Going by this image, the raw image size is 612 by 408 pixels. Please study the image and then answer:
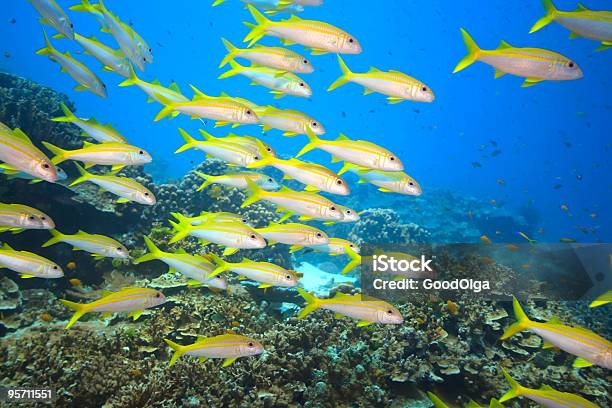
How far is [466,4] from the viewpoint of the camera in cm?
9019

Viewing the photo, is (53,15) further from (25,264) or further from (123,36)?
(25,264)

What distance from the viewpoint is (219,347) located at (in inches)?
143

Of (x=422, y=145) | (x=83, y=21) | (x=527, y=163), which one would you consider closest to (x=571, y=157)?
(x=527, y=163)

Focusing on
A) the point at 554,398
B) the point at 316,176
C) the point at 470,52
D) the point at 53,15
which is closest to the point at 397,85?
the point at 470,52

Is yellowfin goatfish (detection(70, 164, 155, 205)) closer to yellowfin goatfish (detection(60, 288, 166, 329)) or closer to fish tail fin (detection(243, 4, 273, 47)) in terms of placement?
yellowfin goatfish (detection(60, 288, 166, 329))

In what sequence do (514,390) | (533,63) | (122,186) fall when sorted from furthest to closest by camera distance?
(122,186) → (533,63) → (514,390)

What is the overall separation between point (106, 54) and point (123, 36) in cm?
43

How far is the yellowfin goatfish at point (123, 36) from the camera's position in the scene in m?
5.27

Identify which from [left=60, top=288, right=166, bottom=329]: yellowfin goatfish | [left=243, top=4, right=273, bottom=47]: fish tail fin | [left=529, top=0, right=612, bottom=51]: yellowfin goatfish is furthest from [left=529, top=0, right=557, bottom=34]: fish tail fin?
[left=60, top=288, right=166, bottom=329]: yellowfin goatfish

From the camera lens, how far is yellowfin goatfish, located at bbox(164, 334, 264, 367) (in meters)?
3.59

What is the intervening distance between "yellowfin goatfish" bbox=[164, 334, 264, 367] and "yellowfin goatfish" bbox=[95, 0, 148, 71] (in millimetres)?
4569

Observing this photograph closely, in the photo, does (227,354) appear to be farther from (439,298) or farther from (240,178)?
(439,298)

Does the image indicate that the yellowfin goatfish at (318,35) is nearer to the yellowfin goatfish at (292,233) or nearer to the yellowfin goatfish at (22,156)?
the yellowfin goatfish at (292,233)

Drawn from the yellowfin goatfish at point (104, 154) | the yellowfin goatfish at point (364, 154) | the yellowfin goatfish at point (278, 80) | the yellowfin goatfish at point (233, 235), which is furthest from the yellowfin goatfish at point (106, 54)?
the yellowfin goatfish at point (364, 154)
